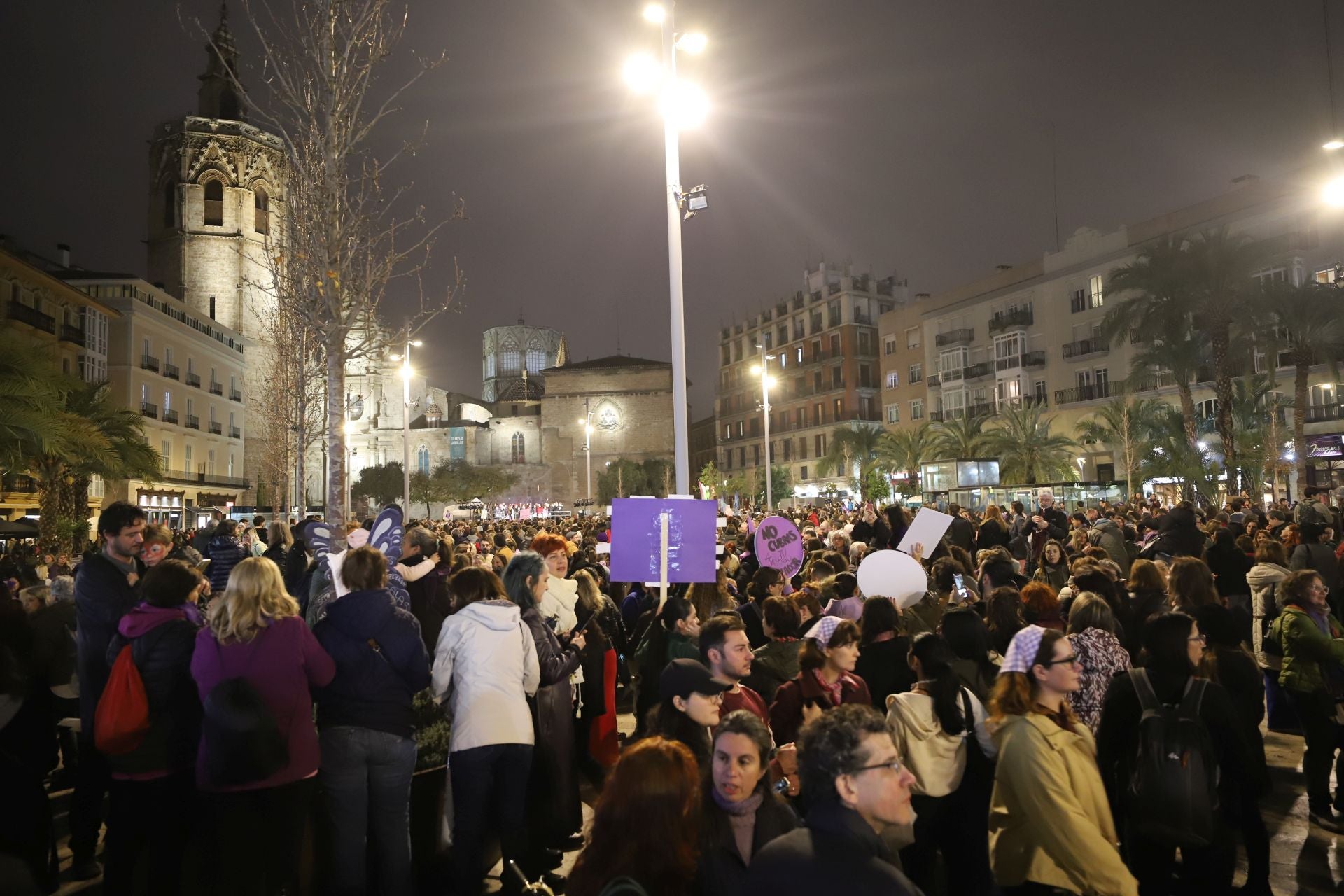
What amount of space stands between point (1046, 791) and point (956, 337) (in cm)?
5297

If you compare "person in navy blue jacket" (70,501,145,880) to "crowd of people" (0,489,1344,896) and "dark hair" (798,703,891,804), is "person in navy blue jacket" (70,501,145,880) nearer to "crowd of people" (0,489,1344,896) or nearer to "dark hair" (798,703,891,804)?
"crowd of people" (0,489,1344,896)

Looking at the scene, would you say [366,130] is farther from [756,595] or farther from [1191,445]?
[1191,445]

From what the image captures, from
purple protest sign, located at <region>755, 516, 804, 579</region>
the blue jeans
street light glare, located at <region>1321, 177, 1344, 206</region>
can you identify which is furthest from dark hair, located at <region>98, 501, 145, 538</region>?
street light glare, located at <region>1321, 177, 1344, 206</region>

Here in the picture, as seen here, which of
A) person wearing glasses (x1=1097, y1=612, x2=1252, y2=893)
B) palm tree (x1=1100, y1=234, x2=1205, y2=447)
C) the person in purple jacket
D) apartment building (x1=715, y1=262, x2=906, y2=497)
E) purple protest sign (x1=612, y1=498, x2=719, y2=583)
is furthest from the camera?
apartment building (x1=715, y1=262, x2=906, y2=497)

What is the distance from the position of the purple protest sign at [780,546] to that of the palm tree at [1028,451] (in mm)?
32145

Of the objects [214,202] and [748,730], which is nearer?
[748,730]

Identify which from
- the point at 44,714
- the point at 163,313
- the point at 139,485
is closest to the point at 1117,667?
the point at 44,714

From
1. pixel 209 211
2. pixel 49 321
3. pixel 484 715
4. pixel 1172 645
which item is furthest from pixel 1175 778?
pixel 209 211

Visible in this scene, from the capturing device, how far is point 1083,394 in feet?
148

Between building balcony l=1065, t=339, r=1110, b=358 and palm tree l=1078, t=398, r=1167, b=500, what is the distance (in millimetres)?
3887

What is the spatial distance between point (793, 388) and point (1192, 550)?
67.1 metres

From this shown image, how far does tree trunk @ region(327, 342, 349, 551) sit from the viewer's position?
9.89 m

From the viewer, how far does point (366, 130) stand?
10.7 m

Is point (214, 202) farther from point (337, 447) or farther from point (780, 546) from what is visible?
point (780, 546)
